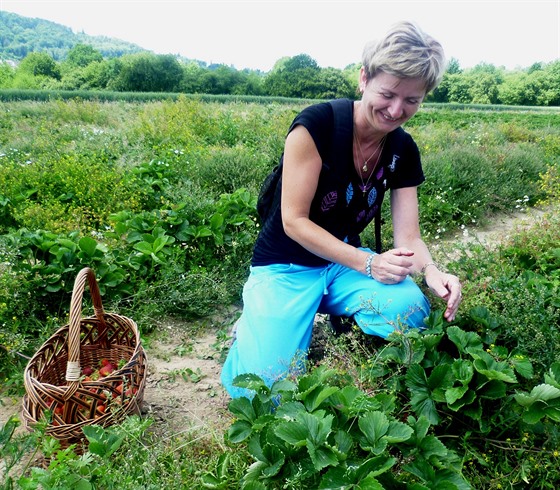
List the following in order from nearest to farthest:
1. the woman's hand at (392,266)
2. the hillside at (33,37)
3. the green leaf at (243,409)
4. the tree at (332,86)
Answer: the green leaf at (243,409) < the woman's hand at (392,266) < the tree at (332,86) < the hillside at (33,37)

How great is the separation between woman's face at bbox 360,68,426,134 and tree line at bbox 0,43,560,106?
149ft

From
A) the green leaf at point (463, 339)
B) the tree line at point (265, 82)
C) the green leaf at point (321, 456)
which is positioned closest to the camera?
the green leaf at point (321, 456)

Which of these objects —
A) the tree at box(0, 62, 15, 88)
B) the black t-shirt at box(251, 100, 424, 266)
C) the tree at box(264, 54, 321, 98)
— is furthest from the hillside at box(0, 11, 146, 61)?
the black t-shirt at box(251, 100, 424, 266)

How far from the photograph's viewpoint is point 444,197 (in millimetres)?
5219

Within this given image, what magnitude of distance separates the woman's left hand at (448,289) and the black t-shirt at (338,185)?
499mm

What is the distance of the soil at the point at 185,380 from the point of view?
222 centimetres

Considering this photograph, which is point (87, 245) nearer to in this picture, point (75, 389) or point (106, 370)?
point (106, 370)

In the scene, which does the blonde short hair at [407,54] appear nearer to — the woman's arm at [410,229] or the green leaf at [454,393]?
the woman's arm at [410,229]

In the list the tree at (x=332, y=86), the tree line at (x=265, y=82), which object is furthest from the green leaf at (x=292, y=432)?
the tree at (x=332, y=86)

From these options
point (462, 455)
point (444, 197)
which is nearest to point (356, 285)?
point (462, 455)

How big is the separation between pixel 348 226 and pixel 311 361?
0.78 metres

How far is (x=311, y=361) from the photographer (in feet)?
6.24

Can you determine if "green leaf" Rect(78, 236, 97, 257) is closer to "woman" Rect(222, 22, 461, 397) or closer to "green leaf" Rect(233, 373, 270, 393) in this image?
"woman" Rect(222, 22, 461, 397)

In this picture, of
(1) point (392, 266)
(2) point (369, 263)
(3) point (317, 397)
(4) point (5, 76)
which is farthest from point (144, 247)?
(4) point (5, 76)
